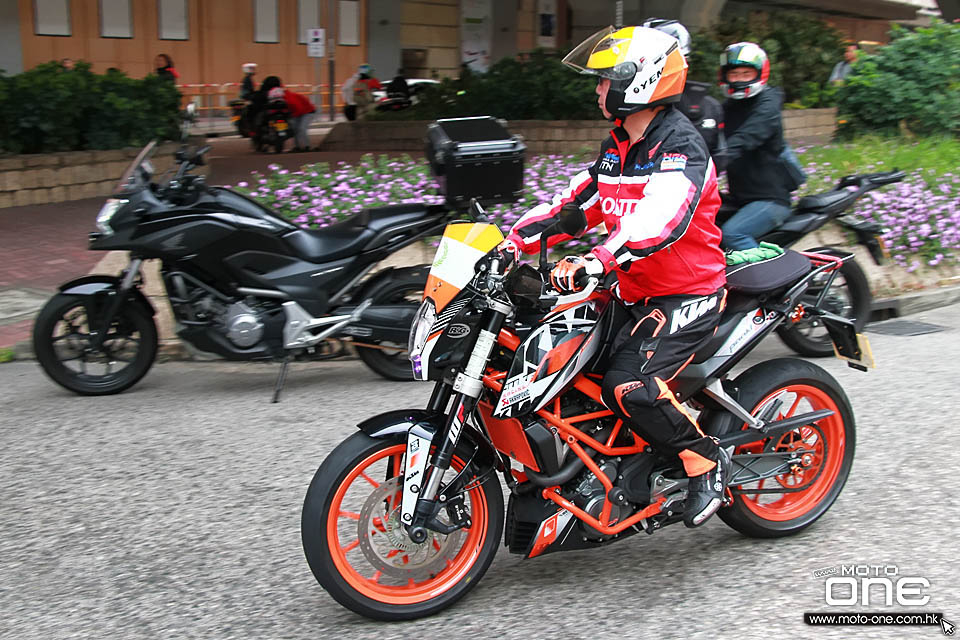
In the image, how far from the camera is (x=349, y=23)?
93.5ft

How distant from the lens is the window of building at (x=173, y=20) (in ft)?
82.8

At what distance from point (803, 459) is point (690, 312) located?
2.98ft

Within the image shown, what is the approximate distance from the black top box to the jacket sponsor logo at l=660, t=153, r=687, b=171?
303 centimetres

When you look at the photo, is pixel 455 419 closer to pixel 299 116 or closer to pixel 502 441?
pixel 502 441

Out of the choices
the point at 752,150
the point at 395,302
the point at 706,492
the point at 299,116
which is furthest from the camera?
the point at 299,116

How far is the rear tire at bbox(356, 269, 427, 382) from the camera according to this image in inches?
257

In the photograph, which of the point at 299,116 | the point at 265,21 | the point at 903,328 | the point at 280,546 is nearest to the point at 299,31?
the point at 265,21

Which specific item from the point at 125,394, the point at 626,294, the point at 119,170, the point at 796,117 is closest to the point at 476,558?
the point at 626,294

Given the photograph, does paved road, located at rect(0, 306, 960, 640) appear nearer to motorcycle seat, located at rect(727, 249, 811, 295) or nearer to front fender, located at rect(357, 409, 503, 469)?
front fender, located at rect(357, 409, 503, 469)

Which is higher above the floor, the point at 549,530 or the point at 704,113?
the point at 704,113

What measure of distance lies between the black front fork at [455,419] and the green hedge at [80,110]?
1053cm

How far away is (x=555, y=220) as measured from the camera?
12.7 ft

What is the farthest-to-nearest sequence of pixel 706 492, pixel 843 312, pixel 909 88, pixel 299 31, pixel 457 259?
pixel 299 31 < pixel 909 88 < pixel 843 312 < pixel 706 492 < pixel 457 259

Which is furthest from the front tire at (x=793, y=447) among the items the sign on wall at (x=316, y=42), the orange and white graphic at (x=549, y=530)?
the sign on wall at (x=316, y=42)
